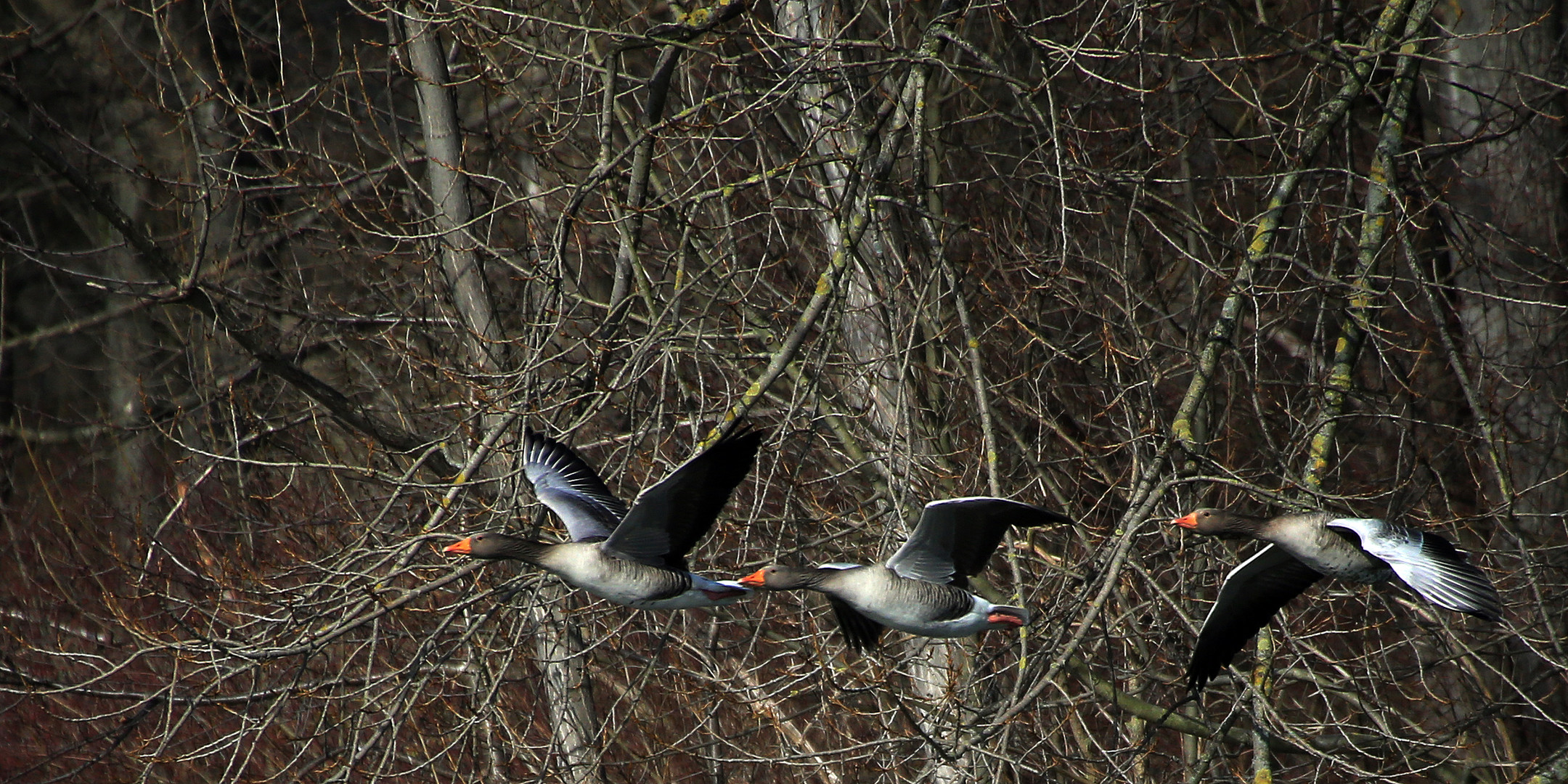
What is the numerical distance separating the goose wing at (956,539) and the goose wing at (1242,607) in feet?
2.58

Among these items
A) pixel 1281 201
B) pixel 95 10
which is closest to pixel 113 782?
pixel 95 10

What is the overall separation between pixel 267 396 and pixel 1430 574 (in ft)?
35.2

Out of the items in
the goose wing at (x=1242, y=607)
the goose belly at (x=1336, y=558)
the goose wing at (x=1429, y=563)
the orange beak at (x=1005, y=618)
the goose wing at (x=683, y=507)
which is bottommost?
the goose wing at (x=1242, y=607)

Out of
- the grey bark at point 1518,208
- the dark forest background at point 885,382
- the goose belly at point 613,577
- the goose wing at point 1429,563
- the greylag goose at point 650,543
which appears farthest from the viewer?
the grey bark at point 1518,208

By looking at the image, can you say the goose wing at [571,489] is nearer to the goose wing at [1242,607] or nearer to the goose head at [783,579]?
the goose head at [783,579]

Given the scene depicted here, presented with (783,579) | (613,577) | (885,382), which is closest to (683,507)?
(613,577)

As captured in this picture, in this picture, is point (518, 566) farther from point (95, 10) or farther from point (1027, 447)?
point (95, 10)

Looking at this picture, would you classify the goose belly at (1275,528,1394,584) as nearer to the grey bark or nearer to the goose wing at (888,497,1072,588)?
the goose wing at (888,497,1072,588)

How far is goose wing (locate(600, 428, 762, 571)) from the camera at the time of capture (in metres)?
5.88

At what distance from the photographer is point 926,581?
607 centimetres

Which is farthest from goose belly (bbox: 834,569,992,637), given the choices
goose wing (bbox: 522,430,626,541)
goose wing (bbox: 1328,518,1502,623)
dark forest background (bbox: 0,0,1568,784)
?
goose wing (bbox: 1328,518,1502,623)

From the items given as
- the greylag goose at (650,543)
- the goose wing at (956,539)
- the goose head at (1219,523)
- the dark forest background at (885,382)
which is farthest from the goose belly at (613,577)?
the goose head at (1219,523)

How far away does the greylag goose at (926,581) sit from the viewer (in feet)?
19.2

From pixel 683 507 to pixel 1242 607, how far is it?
2.36 m
